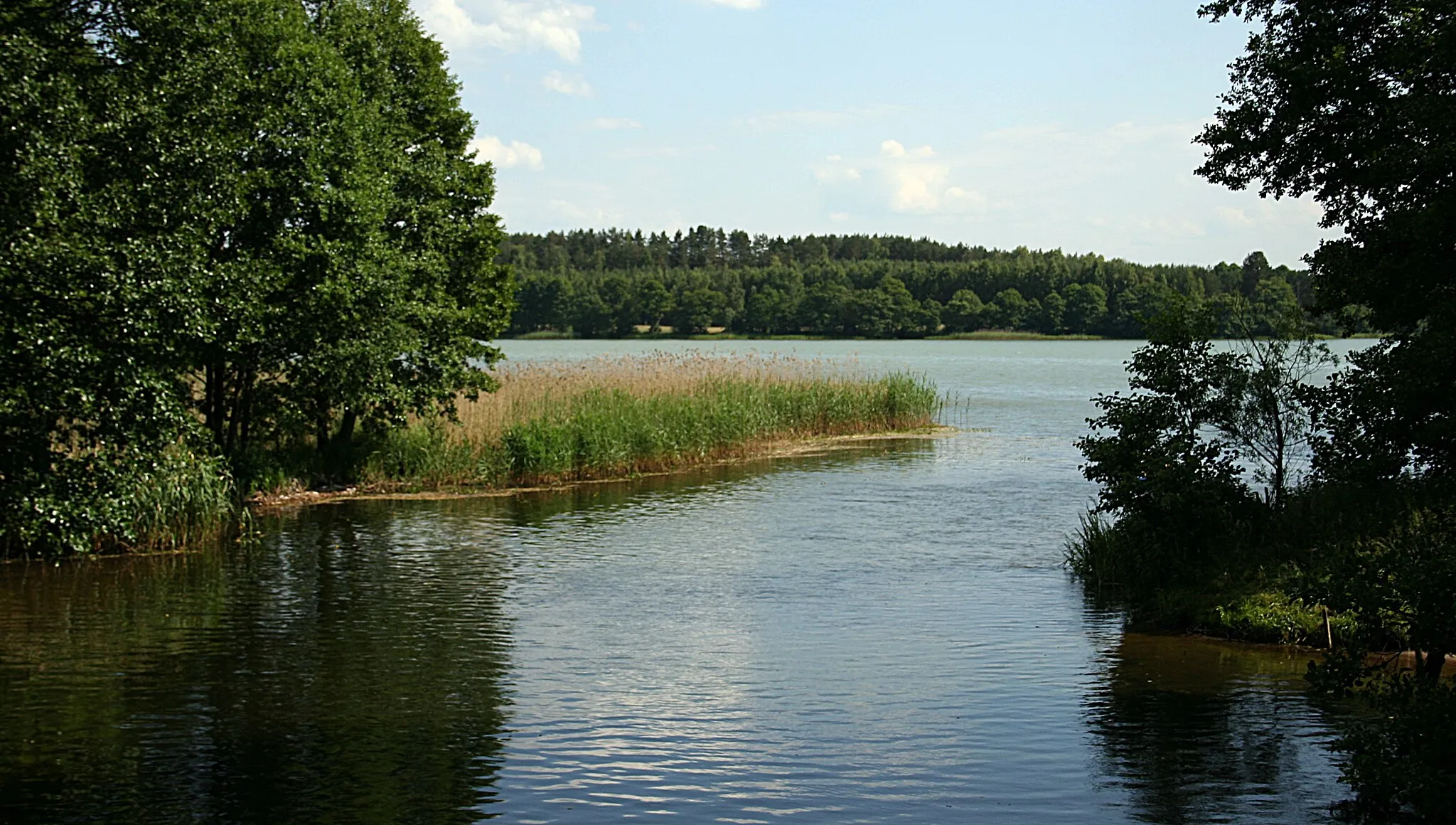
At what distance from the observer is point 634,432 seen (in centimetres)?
2567

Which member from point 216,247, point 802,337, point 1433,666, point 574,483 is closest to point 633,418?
point 574,483

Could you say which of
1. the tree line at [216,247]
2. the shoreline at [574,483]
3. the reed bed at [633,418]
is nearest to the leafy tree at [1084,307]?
the reed bed at [633,418]

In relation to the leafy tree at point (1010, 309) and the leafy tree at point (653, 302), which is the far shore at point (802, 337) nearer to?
the leafy tree at point (653, 302)

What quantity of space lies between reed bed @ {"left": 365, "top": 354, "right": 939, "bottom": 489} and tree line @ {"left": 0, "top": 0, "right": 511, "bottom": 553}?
970mm

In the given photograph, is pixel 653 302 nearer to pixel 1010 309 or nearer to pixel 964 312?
pixel 964 312

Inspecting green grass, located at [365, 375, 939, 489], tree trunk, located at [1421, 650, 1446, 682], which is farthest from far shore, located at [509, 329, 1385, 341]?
tree trunk, located at [1421, 650, 1446, 682]

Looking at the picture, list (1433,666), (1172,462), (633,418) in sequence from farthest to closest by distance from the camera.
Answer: (633,418), (1172,462), (1433,666)

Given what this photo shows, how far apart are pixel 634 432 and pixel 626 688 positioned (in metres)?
15.2

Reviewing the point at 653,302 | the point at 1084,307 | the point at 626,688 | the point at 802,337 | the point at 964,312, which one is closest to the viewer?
the point at 626,688

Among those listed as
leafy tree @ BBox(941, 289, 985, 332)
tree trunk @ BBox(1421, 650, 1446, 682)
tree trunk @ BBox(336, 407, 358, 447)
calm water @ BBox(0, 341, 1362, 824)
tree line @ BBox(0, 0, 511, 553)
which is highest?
leafy tree @ BBox(941, 289, 985, 332)

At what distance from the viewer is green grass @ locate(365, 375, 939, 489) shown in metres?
23.3

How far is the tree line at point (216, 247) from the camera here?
13.6 metres

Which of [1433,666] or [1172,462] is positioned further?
[1172,462]

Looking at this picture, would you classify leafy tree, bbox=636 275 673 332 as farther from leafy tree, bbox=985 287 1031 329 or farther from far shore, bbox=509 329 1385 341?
leafy tree, bbox=985 287 1031 329
